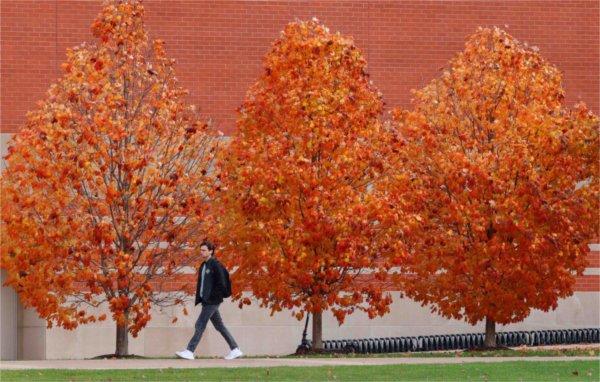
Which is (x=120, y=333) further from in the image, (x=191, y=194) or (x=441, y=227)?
(x=441, y=227)

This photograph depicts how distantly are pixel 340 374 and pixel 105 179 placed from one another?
20.5 feet

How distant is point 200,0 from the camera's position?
94.0 ft

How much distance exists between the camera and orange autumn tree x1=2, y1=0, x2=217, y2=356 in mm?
20703

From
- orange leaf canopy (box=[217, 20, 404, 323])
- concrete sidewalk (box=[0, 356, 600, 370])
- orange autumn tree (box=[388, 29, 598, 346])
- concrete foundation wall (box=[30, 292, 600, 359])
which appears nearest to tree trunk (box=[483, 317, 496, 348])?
orange autumn tree (box=[388, 29, 598, 346])

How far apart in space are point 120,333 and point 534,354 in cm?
730

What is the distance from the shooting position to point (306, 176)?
21516 mm

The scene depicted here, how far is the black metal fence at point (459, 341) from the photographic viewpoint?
27438 mm

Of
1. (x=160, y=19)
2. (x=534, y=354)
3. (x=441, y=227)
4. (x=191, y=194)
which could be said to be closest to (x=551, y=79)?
(x=441, y=227)

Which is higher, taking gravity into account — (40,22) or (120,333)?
(40,22)

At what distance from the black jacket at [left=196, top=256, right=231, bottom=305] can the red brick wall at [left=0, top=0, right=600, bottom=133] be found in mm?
8998

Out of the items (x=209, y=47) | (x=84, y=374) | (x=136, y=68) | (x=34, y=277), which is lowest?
(x=84, y=374)

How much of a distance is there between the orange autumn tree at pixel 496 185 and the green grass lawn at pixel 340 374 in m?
4.35

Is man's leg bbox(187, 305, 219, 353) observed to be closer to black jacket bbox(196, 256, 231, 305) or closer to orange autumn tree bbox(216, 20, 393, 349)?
black jacket bbox(196, 256, 231, 305)

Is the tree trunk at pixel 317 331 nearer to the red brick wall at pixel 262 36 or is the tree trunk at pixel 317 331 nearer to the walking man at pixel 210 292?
the walking man at pixel 210 292
